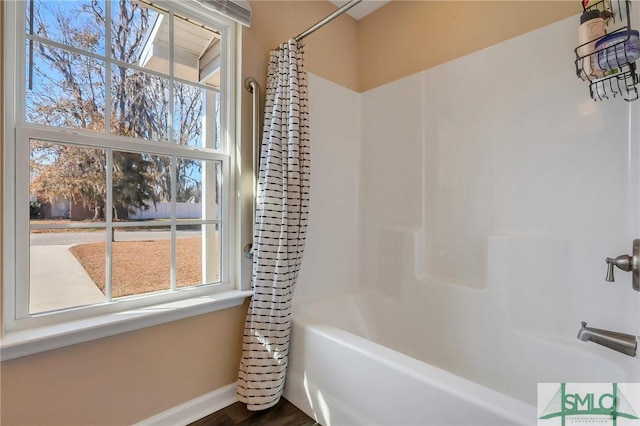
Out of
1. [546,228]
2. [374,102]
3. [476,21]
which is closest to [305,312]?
[546,228]

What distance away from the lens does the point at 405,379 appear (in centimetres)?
109

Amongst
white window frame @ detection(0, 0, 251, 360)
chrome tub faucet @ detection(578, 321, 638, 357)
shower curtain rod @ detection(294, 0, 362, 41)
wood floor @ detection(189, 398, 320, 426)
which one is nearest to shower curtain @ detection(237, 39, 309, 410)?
wood floor @ detection(189, 398, 320, 426)

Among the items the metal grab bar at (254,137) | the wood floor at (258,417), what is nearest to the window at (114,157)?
the metal grab bar at (254,137)

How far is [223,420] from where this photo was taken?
1.47 metres

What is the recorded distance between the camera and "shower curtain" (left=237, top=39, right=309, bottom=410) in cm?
151

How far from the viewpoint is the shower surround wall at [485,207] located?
1298 millimetres

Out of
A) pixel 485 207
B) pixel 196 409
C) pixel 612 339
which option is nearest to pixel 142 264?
pixel 196 409

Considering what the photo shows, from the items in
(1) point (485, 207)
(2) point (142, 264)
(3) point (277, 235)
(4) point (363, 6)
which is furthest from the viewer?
(4) point (363, 6)

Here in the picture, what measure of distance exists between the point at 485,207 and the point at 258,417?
5.46 feet

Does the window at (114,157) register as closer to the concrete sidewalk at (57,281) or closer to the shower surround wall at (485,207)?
the concrete sidewalk at (57,281)

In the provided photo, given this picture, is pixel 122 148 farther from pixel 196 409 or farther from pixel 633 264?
pixel 633 264

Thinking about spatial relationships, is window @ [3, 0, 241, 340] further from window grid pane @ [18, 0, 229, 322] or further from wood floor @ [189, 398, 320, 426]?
wood floor @ [189, 398, 320, 426]

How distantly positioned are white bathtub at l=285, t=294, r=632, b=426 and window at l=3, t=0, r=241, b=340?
641 millimetres

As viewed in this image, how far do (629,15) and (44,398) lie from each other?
2708 millimetres
